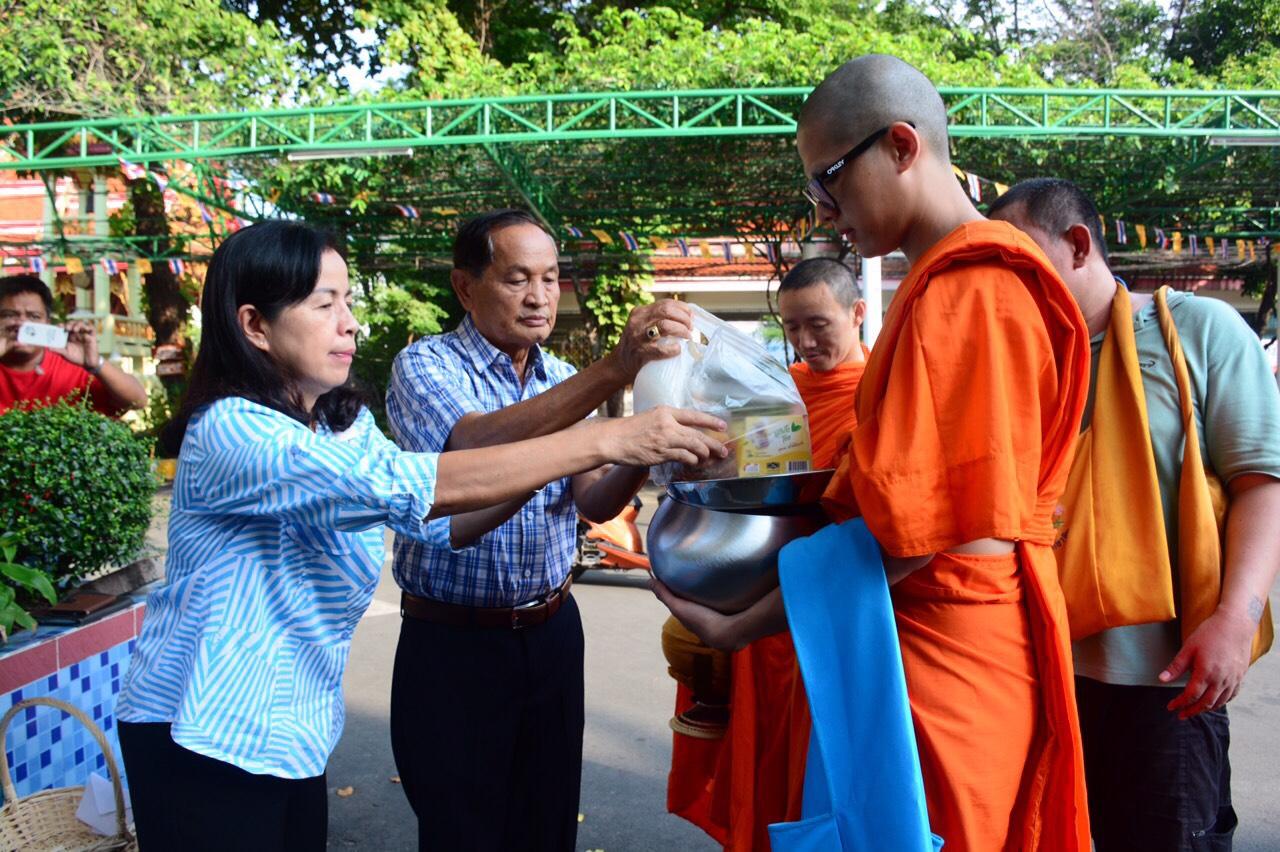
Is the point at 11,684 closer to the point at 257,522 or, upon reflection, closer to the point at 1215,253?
the point at 257,522

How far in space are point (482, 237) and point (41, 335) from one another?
7.75ft

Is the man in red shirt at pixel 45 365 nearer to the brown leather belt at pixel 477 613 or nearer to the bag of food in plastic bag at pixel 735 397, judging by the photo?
the brown leather belt at pixel 477 613

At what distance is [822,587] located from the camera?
153 cm

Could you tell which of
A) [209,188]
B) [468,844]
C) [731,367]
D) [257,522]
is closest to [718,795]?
[468,844]

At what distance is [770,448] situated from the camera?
1647mm

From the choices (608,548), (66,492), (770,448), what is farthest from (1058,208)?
(608,548)

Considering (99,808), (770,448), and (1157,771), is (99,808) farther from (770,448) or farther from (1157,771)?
(1157,771)

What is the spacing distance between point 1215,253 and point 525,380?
17.3 metres

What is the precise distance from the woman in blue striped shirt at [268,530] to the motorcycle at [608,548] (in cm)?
516

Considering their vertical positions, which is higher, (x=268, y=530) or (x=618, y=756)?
(x=268, y=530)

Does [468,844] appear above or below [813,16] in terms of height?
below

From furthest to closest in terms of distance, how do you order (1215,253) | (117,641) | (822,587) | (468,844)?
(1215,253)
(117,641)
(468,844)
(822,587)

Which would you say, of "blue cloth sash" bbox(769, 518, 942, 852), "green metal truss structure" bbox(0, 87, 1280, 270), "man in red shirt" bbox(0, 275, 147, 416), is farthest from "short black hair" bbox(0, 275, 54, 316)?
"green metal truss structure" bbox(0, 87, 1280, 270)

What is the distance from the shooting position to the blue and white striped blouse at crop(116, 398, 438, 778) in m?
1.54
